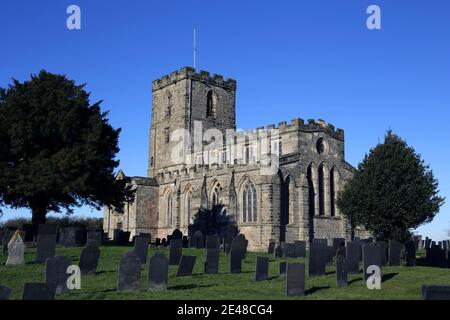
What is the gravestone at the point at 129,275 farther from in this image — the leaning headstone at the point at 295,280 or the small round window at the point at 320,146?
the small round window at the point at 320,146

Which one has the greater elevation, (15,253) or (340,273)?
(15,253)

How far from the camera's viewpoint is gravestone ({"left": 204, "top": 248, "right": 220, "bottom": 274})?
57.6 feet

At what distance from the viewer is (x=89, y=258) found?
53.6 feet

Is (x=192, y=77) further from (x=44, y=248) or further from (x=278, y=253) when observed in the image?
(x=44, y=248)

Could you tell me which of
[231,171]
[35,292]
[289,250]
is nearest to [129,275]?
[35,292]

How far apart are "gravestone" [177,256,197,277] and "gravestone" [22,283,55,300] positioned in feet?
22.0

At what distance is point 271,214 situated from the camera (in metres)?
36.2

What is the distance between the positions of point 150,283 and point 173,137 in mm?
38919

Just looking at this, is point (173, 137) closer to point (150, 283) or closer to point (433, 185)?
point (433, 185)

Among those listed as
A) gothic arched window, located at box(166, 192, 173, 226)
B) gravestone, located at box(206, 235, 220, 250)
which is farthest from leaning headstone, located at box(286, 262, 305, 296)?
gothic arched window, located at box(166, 192, 173, 226)

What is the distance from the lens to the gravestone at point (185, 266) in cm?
1646

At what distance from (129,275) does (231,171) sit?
26.4 meters

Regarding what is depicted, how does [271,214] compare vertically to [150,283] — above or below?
above
